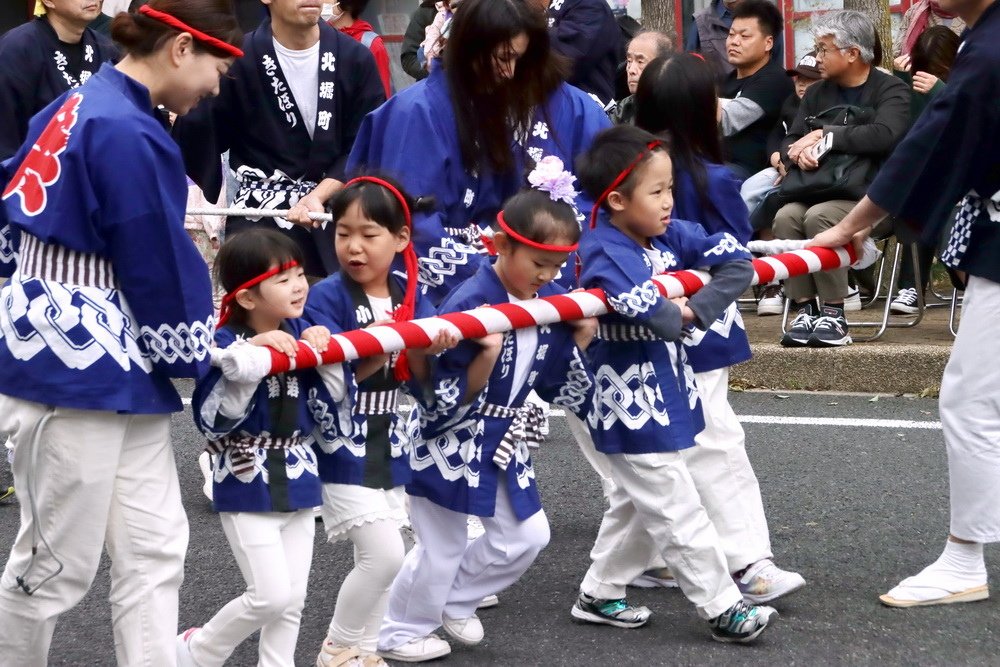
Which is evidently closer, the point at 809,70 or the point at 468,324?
the point at 468,324

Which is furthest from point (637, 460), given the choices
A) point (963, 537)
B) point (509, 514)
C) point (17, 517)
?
point (17, 517)

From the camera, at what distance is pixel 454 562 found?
3953 mm

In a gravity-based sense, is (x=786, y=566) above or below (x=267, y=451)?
below

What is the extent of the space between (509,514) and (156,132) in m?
1.46

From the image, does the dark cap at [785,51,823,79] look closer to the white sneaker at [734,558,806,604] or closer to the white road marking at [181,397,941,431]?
the white road marking at [181,397,941,431]

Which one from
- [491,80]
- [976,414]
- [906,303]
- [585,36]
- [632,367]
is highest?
[585,36]

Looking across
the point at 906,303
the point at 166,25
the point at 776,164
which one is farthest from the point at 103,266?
the point at 906,303

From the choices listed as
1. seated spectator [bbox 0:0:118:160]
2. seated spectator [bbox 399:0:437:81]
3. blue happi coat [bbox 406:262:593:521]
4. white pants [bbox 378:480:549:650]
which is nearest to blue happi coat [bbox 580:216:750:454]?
blue happi coat [bbox 406:262:593:521]

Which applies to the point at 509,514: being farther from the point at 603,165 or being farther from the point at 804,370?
the point at 804,370

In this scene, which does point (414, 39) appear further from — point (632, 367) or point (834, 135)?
point (632, 367)

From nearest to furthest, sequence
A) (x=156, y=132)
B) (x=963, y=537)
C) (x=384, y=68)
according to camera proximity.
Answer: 1. (x=156, y=132)
2. (x=963, y=537)
3. (x=384, y=68)

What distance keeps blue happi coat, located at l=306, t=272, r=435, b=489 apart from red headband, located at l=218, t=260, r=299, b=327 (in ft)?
0.79

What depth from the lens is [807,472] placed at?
18.8 feet

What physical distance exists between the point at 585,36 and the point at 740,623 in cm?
435
